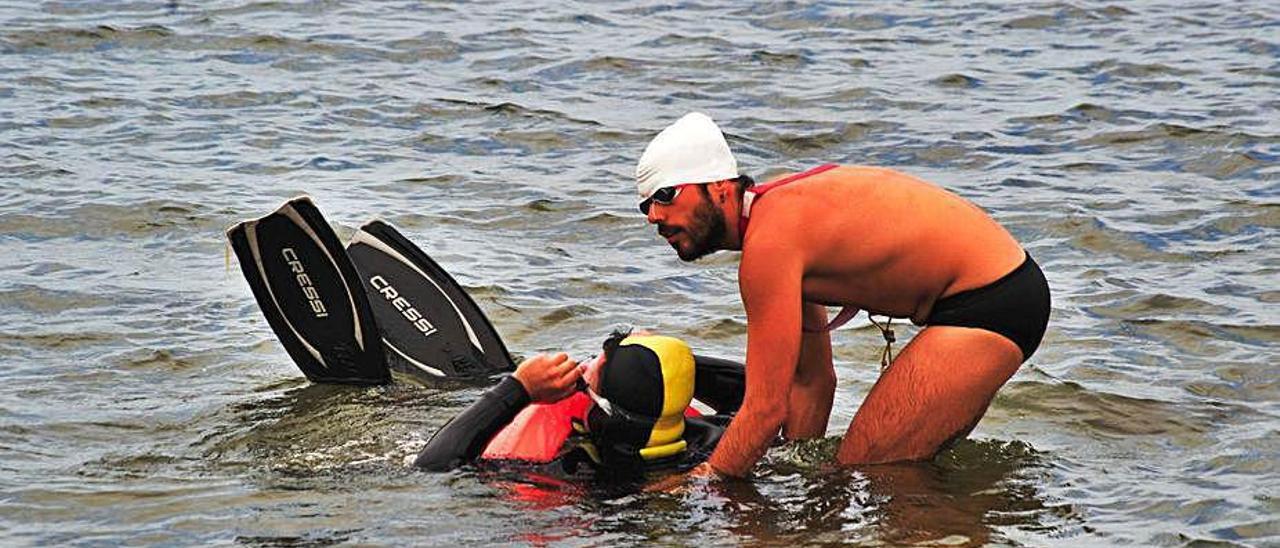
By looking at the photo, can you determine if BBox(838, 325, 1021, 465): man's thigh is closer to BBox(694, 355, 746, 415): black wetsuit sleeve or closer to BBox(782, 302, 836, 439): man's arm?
BBox(782, 302, 836, 439): man's arm

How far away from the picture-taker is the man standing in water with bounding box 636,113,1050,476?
6.84m

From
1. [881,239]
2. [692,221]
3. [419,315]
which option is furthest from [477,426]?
[419,315]

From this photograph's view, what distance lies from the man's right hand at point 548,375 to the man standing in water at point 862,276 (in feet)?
1.95

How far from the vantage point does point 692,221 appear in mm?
7016

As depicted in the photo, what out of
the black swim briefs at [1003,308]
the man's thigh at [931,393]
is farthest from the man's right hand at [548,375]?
the black swim briefs at [1003,308]

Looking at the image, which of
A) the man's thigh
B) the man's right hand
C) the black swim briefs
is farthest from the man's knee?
the man's right hand

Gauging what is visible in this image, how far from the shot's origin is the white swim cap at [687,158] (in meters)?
6.95

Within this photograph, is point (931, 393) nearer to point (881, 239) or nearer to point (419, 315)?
point (881, 239)

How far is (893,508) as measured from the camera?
23.9ft

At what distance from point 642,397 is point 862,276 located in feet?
3.07

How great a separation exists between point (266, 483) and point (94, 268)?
14.3 feet

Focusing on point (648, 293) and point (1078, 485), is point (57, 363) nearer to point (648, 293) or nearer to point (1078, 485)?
point (648, 293)

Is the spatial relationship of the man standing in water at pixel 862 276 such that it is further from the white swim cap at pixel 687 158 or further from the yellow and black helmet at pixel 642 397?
the yellow and black helmet at pixel 642 397

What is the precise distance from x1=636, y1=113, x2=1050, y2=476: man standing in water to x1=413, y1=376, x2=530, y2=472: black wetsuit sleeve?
783mm
